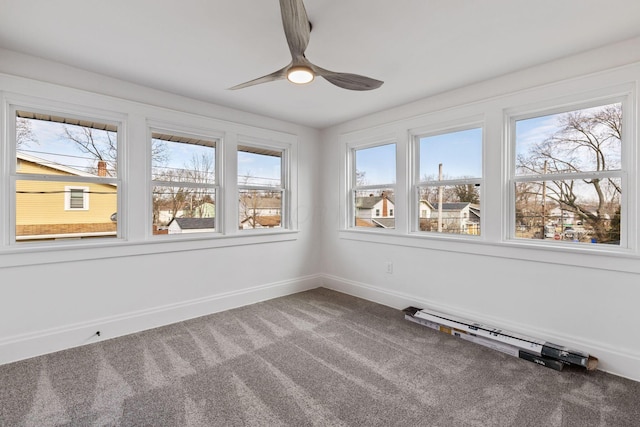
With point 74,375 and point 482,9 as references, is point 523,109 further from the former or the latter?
point 74,375

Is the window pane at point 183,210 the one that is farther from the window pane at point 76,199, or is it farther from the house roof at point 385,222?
the house roof at point 385,222

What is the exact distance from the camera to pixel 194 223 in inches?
138

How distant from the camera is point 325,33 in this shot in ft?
6.86

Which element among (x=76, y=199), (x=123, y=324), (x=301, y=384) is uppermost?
(x=76, y=199)

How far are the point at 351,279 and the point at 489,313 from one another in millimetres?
1808

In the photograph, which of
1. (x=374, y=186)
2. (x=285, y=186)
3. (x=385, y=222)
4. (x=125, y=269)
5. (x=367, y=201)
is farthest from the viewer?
(x=285, y=186)

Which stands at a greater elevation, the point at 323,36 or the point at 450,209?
the point at 323,36

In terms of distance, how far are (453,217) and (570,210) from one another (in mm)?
1005

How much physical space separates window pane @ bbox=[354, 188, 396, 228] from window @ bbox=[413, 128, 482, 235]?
1.30ft

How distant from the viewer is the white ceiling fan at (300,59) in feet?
4.76

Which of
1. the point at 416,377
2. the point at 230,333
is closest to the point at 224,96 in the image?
the point at 230,333

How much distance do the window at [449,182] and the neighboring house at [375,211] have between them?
39 centimetres

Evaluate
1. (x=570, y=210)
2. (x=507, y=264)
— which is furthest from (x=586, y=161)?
(x=507, y=264)

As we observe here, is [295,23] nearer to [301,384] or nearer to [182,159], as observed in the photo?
[301,384]
